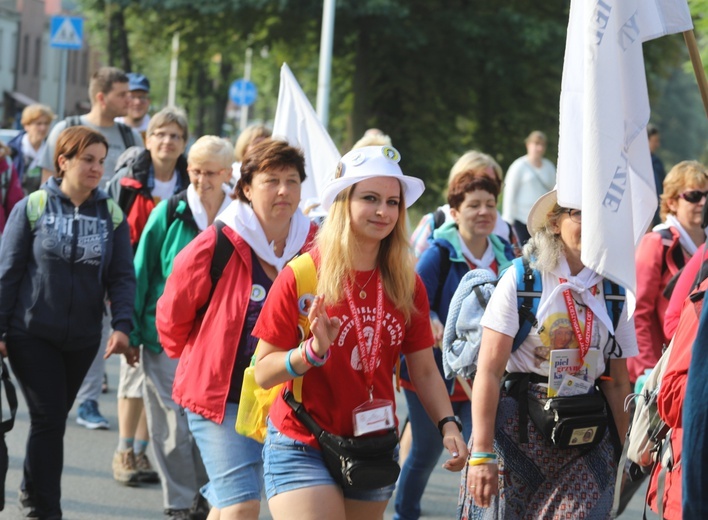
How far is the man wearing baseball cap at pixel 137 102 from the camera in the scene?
1047 cm

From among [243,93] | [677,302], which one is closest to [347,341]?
[677,302]

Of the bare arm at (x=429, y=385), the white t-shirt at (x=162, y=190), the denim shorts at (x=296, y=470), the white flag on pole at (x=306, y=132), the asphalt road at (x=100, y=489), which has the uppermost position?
the white flag on pole at (x=306, y=132)

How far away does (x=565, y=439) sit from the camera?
480 cm

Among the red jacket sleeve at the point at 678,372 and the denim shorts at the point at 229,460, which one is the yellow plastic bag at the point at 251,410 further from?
the red jacket sleeve at the point at 678,372

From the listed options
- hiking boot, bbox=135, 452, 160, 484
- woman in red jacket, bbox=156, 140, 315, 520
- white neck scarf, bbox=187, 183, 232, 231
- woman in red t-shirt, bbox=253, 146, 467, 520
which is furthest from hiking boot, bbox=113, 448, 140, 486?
woman in red t-shirt, bbox=253, 146, 467, 520

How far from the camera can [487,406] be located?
188 inches

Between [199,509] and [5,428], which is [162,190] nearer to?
[199,509]

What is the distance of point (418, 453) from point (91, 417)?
3.48m

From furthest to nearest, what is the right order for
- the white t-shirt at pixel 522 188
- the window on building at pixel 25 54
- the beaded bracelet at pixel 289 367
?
the window on building at pixel 25 54 → the white t-shirt at pixel 522 188 → the beaded bracelet at pixel 289 367

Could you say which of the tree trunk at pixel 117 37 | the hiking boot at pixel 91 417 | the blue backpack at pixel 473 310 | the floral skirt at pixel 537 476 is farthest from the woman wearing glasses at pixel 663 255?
the tree trunk at pixel 117 37

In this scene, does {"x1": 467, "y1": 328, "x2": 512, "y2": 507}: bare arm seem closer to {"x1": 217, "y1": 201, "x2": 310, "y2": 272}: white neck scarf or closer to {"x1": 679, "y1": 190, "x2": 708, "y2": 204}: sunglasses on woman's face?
{"x1": 217, "y1": 201, "x2": 310, "y2": 272}: white neck scarf

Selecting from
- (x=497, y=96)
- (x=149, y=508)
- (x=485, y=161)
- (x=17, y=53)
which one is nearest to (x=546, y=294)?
(x=485, y=161)

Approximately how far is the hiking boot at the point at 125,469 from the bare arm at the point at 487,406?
3640mm

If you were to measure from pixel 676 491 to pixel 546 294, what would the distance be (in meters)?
1.17
